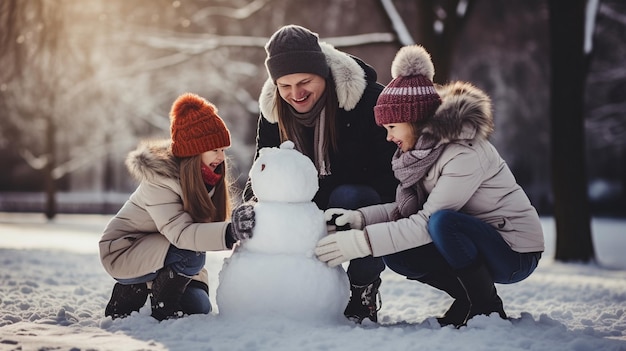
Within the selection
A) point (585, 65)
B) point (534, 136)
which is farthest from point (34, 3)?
point (534, 136)

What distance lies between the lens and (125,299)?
3.68 meters

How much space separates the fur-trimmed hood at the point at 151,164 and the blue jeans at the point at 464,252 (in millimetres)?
1254

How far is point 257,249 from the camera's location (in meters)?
3.17

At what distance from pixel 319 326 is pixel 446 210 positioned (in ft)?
2.67

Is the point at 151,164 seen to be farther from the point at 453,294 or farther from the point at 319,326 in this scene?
the point at 453,294

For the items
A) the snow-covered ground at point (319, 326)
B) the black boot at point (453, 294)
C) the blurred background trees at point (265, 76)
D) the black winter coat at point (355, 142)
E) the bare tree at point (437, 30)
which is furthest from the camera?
the blurred background trees at point (265, 76)

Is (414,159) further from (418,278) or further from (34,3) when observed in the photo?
(34,3)

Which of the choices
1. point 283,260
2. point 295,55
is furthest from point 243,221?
point 295,55

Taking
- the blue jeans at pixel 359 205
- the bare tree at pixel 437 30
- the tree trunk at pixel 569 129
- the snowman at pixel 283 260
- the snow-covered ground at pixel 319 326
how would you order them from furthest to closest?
the bare tree at pixel 437 30 < the tree trunk at pixel 569 129 < the blue jeans at pixel 359 205 < the snowman at pixel 283 260 < the snow-covered ground at pixel 319 326

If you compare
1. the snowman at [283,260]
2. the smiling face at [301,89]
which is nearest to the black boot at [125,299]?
the snowman at [283,260]

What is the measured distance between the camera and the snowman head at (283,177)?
316 cm

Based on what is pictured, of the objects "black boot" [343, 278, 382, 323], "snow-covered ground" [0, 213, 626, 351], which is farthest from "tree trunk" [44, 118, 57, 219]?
"black boot" [343, 278, 382, 323]

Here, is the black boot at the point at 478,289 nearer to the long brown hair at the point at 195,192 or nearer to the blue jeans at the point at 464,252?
the blue jeans at the point at 464,252

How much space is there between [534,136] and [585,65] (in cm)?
988
